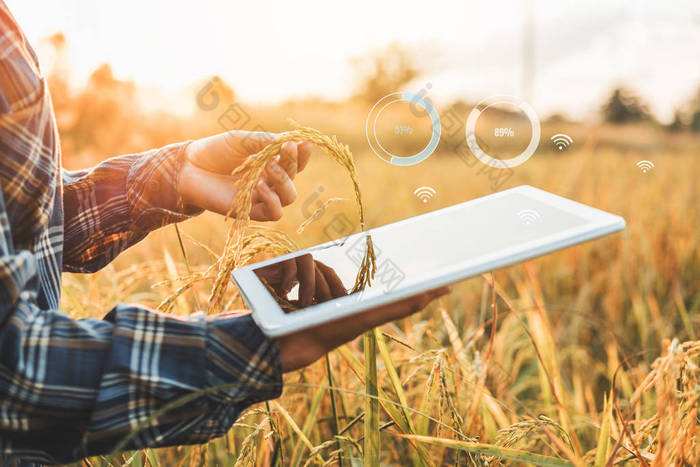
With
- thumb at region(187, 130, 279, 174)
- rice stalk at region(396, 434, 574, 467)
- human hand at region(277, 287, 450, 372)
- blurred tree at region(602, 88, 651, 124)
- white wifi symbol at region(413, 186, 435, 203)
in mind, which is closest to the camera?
human hand at region(277, 287, 450, 372)

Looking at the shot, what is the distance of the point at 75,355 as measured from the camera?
0.52m

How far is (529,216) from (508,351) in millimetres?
813

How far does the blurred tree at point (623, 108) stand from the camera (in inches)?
266

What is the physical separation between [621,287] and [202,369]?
2012mm

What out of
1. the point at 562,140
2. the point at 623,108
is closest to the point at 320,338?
the point at 562,140

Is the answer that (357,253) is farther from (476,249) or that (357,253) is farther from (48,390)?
(48,390)

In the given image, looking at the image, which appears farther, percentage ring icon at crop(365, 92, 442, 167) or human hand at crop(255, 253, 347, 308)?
percentage ring icon at crop(365, 92, 442, 167)

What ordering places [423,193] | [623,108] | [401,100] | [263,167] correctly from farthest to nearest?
[623,108], [423,193], [401,100], [263,167]

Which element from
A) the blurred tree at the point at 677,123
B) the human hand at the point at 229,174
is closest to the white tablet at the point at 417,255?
the human hand at the point at 229,174

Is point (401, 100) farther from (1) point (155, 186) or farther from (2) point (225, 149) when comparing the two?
(1) point (155, 186)

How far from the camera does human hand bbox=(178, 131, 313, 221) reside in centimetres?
87

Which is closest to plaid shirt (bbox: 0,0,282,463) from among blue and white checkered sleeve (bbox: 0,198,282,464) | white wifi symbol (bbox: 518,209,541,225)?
blue and white checkered sleeve (bbox: 0,198,282,464)

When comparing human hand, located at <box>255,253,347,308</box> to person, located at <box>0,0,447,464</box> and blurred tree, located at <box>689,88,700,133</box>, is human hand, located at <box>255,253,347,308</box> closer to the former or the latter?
person, located at <box>0,0,447,464</box>

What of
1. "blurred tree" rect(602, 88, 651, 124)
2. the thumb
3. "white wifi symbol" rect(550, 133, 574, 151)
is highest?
the thumb
